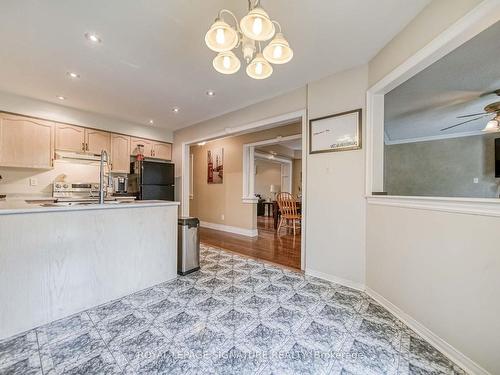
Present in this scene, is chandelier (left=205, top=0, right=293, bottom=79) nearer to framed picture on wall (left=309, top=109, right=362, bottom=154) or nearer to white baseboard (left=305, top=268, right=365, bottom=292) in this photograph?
framed picture on wall (left=309, top=109, right=362, bottom=154)

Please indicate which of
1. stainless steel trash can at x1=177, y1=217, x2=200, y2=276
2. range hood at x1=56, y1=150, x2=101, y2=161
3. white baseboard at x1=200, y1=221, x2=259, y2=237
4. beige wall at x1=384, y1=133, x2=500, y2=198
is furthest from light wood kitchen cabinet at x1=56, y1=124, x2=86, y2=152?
beige wall at x1=384, y1=133, x2=500, y2=198

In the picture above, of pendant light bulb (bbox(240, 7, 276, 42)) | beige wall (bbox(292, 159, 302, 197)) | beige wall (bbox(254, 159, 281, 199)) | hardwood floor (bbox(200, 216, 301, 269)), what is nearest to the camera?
pendant light bulb (bbox(240, 7, 276, 42))

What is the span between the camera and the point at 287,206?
5.45 meters

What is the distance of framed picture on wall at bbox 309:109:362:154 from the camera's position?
255cm

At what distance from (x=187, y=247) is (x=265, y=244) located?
199cm

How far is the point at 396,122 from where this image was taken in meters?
4.77

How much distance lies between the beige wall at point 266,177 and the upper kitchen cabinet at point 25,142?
6.65 m

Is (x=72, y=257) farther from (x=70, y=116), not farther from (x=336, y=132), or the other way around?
(x=70, y=116)

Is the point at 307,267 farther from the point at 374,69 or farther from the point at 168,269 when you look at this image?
the point at 374,69

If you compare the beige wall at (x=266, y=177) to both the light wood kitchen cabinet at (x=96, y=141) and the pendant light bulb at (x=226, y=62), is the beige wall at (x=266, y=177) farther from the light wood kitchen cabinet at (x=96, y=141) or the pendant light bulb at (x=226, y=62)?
the pendant light bulb at (x=226, y=62)

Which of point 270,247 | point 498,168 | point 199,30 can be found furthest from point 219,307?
point 498,168

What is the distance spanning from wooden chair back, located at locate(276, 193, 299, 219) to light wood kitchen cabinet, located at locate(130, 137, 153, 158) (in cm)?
333

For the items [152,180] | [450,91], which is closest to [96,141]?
[152,180]

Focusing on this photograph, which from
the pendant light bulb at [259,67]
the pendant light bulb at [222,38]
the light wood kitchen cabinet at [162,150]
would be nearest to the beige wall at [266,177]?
the light wood kitchen cabinet at [162,150]
